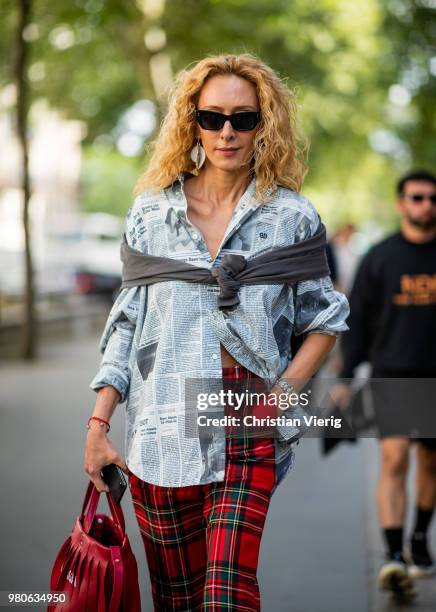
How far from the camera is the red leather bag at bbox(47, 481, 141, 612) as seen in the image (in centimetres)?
291

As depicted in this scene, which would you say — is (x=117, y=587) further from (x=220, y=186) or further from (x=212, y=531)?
(x=220, y=186)

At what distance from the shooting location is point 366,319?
5793mm

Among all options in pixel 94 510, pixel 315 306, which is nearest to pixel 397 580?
pixel 315 306

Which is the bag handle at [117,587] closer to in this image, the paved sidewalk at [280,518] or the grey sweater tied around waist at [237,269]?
the grey sweater tied around waist at [237,269]

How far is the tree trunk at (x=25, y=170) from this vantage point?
14.2 meters

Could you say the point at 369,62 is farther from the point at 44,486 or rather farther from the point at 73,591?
the point at 73,591

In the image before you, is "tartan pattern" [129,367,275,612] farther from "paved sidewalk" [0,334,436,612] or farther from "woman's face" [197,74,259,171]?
"paved sidewalk" [0,334,436,612]

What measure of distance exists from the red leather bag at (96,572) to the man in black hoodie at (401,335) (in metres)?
2.57

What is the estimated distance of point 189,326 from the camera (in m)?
3.12

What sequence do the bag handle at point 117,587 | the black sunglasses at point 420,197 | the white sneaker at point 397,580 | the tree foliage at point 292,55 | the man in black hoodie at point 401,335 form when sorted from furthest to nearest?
the tree foliage at point 292,55, the black sunglasses at point 420,197, the man in black hoodie at point 401,335, the white sneaker at point 397,580, the bag handle at point 117,587

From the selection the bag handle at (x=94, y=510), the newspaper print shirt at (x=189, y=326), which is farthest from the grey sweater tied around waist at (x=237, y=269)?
the bag handle at (x=94, y=510)

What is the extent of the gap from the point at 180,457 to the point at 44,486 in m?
4.46

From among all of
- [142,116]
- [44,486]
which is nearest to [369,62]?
[142,116]

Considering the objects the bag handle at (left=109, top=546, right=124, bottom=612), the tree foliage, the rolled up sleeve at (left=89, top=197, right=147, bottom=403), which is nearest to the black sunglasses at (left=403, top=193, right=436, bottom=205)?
the rolled up sleeve at (left=89, top=197, right=147, bottom=403)
